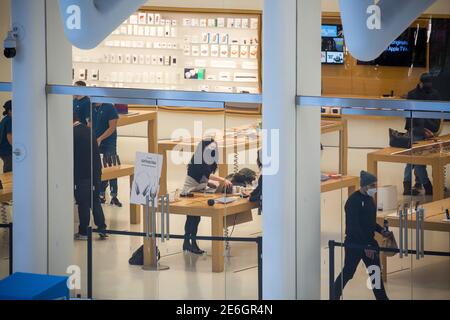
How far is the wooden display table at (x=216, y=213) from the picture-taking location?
1052 cm

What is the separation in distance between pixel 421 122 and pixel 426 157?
0.30 m

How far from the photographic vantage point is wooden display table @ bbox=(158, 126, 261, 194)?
10438mm

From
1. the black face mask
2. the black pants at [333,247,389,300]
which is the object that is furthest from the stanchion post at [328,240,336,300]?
the black face mask

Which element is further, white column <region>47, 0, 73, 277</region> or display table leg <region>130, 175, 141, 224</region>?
white column <region>47, 0, 73, 277</region>

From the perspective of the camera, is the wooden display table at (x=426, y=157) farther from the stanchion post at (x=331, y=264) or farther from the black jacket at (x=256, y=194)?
the black jacket at (x=256, y=194)

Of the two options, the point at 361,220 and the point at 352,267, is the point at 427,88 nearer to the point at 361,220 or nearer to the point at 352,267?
the point at 361,220

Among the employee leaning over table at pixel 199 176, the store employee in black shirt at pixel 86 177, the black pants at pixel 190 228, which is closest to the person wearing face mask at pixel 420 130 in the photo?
the employee leaning over table at pixel 199 176

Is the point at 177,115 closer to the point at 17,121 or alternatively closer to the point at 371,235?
the point at 17,121

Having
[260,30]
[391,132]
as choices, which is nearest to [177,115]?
[260,30]

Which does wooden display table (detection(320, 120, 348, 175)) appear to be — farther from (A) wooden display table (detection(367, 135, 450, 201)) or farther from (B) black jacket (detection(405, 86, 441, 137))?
(B) black jacket (detection(405, 86, 441, 137))

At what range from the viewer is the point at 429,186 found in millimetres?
9062

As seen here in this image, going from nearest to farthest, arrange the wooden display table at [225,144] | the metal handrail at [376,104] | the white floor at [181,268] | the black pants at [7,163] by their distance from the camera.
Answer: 1. the metal handrail at [376,104]
2. the white floor at [181,268]
3. the wooden display table at [225,144]
4. the black pants at [7,163]

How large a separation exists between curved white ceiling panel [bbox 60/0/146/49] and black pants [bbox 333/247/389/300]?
3.21 meters

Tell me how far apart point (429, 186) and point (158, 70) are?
317 centimetres
